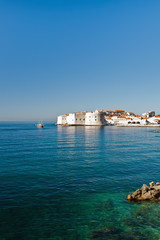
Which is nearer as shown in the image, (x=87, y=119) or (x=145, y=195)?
(x=145, y=195)

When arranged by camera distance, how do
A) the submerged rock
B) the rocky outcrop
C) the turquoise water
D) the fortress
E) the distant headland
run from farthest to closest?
the fortress → the distant headland → the rocky outcrop → the turquoise water → the submerged rock

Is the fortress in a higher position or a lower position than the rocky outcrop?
higher

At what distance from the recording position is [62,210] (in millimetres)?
9672

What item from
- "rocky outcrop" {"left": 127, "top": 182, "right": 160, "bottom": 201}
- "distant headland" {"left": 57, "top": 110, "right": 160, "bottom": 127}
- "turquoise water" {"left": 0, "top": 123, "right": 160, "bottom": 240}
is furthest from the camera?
"distant headland" {"left": 57, "top": 110, "right": 160, "bottom": 127}

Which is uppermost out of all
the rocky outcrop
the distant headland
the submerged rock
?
the distant headland

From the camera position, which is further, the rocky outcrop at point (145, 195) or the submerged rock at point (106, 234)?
the rocky outcrop at point (145, 195)

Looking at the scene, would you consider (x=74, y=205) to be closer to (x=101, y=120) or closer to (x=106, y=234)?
(x=106, y=234)

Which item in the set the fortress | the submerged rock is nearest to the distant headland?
the fortress

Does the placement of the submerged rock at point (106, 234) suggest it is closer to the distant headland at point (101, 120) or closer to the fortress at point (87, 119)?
the distant headland at point (101, 120)

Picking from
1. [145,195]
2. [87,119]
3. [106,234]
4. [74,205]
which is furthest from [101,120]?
[106,234]

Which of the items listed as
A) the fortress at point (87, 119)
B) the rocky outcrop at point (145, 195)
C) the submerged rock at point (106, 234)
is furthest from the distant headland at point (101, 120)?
the submerged rock at point (106, 234)

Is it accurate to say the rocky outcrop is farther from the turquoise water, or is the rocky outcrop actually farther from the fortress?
the fortress

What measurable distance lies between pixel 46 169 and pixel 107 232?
10.9 metres

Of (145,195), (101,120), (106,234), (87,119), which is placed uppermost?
(87,119)
